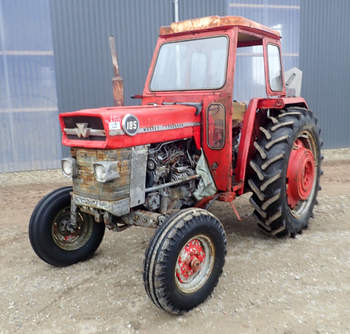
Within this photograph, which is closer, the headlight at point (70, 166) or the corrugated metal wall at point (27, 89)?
the headlight at point (70, 166)

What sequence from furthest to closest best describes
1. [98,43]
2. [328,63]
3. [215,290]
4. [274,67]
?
[328,63]
[98,43]
[274,67]
[215,290]

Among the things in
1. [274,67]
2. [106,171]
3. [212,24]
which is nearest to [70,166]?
[106,171]

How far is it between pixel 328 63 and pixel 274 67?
600 cm

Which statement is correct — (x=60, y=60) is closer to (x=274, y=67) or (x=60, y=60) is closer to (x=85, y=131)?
(x=274, y=67)

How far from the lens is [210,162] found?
3.58m

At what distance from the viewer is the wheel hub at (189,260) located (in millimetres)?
2746

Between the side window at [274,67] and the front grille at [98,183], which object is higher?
the side window at [274,67]

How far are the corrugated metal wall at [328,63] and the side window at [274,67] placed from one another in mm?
5334

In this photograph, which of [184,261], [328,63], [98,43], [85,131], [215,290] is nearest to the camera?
[184,261]

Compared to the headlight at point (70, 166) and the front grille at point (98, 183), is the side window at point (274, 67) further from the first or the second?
the headlight at point (70, 166)

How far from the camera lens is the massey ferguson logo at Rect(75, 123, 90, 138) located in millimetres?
2906

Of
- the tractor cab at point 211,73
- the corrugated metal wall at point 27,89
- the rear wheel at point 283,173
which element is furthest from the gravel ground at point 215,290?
the corrugated metal wall at point 27,89

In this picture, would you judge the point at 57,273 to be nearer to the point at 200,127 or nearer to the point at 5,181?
the point at 200,127

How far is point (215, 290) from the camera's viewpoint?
306 cm
